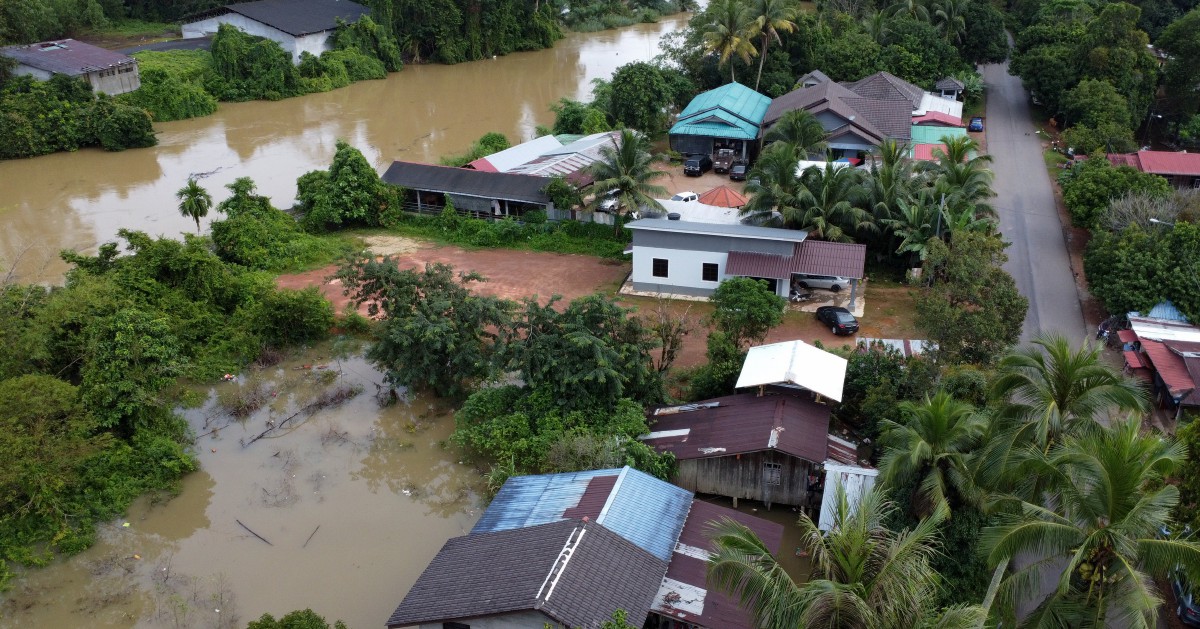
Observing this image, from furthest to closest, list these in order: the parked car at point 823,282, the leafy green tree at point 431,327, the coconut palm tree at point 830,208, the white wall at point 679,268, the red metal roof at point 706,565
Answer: the coconut palm tree at point 830,208, the parked car at point 823,282, the white wall at point 679,268, the leafy green tree at point 431,327, the red metal roof at point 706,565

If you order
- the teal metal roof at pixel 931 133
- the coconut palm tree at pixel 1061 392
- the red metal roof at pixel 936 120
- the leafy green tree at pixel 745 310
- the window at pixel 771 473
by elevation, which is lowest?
the window at pixel 771 473

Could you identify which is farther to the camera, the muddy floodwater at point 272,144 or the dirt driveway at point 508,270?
the muddy floodwater at point 272,144

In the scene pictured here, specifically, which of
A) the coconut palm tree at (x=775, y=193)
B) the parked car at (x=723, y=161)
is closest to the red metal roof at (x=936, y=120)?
the parked car at (x=723, y=161)

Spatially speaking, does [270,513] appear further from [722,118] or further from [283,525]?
[722,118]

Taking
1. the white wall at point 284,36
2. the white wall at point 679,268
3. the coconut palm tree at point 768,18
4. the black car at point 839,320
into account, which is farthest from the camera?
the white wall at point 284,36

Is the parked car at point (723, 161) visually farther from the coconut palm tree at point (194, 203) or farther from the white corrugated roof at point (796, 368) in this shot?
the coconut palm tree at point (194, 203)

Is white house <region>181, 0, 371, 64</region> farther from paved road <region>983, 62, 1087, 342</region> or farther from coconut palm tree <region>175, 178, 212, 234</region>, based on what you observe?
paved road <region>983, 62, 1087, 342</region>

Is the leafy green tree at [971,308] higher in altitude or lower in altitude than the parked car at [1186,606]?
higher

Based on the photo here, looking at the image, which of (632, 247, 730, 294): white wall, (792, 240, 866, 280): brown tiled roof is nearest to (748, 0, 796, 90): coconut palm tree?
(792, 240, 866, 280): brown tiled roof
